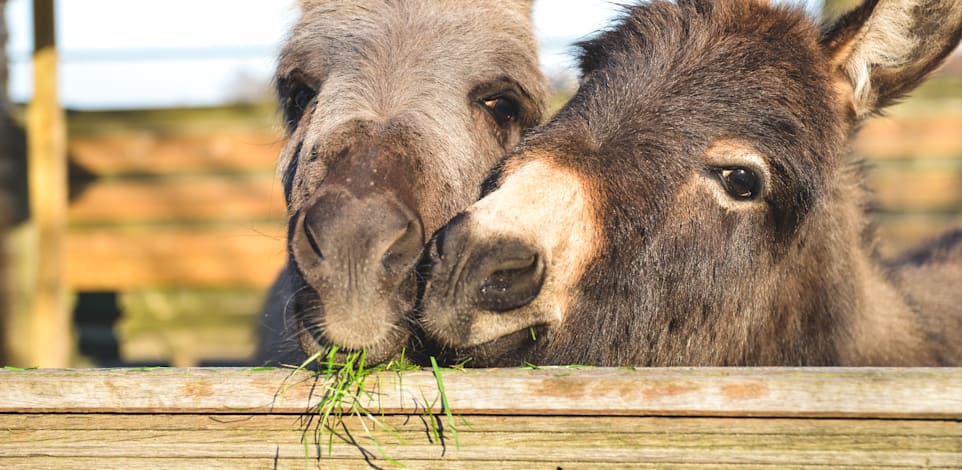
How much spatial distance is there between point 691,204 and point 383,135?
97 cm

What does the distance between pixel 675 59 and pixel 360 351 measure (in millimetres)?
1386

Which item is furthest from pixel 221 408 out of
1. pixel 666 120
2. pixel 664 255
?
pixel 666 120

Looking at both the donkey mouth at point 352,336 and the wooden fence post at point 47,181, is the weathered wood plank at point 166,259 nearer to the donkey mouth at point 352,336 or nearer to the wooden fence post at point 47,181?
the wooden fence post at point 47,181

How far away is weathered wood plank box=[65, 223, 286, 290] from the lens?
8.20 meters

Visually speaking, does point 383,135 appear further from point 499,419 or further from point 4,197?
point 4,197

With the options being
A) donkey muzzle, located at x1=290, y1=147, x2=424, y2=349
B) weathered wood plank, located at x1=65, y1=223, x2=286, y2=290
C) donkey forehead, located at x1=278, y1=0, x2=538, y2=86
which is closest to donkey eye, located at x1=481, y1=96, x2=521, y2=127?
donkey forehead, located at x1=278, y1=0, x2=538, y2=86

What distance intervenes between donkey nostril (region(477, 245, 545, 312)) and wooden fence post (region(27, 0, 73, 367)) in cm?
564

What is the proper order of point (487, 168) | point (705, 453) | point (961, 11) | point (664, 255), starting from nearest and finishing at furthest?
1. point (705, 453)
2. point (664, 255)
3. point (961, 11)
4. point (487, 168)

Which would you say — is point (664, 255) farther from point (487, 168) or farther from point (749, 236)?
point (487, 168)

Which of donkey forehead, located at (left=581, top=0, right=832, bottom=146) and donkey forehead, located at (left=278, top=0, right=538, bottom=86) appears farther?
donkey forehead, located at (left=278, top=0, right=538, bottom=86)

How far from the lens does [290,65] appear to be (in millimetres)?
3236

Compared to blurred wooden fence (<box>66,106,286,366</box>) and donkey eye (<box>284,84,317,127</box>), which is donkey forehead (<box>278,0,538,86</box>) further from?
blurred wooden fence (<box>66,106,286,366</box>)

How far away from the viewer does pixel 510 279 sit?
2156 millimetres

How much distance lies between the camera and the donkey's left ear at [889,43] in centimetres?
271
